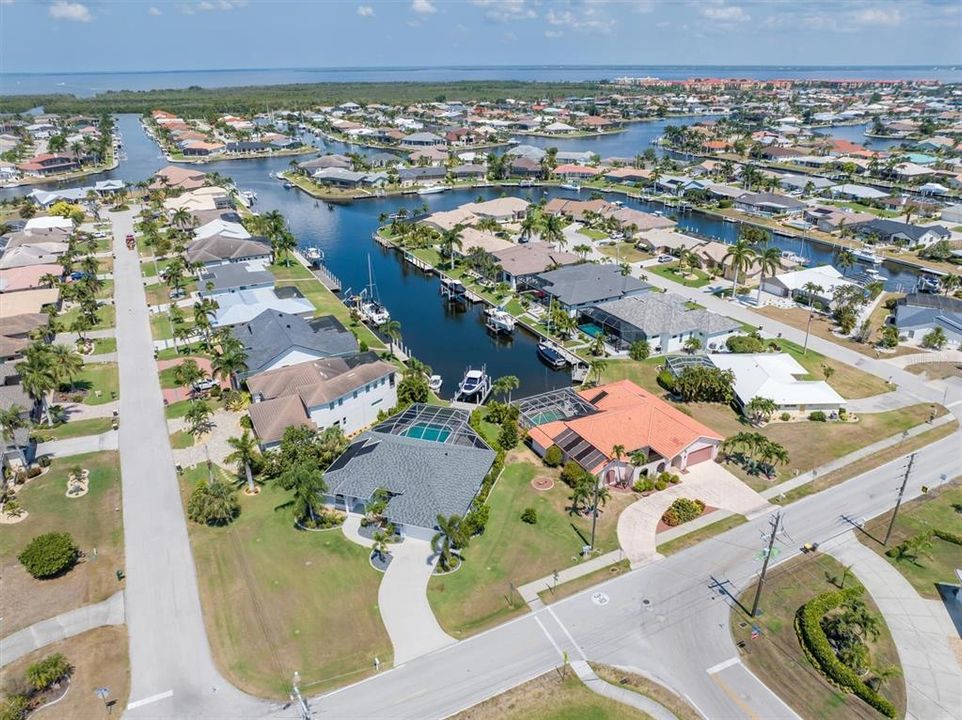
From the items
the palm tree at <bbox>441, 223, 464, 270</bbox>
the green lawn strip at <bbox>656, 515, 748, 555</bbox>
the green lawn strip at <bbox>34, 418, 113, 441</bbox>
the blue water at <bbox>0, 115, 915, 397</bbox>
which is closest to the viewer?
the green lawn strip at <bbox>656, 515, 748, 555</bbox>

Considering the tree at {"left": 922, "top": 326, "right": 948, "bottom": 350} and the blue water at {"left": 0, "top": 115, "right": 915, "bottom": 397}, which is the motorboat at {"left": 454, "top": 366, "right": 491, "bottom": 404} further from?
the tree at {"left": 922, "top": 326, "right": 948, "bottom": 350}

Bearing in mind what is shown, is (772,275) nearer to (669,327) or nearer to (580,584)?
(669,327)

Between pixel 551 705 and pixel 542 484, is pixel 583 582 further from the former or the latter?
pixel 542 484

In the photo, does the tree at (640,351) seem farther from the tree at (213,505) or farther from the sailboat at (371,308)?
the tree at (213,505)

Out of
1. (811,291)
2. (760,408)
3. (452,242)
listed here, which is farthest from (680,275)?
(760,408)

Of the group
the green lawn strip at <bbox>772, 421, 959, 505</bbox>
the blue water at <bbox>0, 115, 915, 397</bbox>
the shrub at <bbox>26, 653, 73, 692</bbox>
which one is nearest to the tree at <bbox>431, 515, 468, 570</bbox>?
the shrub at <bbox>26, 653, 73, 692</bbox>

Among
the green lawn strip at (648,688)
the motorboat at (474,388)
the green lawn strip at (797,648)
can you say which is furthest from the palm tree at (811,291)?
the green lawn strip at (648,688)
